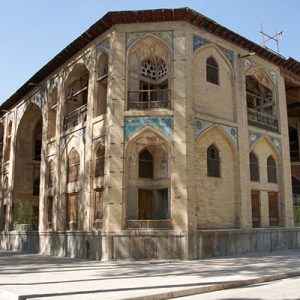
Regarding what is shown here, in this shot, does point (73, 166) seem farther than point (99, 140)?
Yes

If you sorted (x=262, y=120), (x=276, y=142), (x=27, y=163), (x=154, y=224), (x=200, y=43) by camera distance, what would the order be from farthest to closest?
(x=27, y=163) → (x=276, y=142) → (x=262, y=120) → (x=200, y=43) → (x=154, y=224)

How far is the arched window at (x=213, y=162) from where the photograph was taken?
1695 centimetres

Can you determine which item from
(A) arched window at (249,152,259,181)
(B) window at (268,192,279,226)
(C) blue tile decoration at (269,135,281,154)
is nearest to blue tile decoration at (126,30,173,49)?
(A) arched window at (249,152,259,181)

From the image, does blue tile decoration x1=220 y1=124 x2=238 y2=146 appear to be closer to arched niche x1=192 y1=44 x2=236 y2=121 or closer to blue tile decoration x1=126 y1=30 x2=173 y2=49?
arched niche x1=192 y1=44 x2=236 y2=121

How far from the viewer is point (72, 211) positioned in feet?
61.3

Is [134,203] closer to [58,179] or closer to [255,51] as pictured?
[58,179]

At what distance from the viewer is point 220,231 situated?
52.8 ft

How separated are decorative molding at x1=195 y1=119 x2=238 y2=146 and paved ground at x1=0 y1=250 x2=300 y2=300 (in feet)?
18.2

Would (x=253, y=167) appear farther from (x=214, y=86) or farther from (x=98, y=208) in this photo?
(x=98, y=208)

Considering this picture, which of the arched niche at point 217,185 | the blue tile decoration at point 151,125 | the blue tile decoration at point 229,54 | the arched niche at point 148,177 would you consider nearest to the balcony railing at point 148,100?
the blue tile decoration at point 151,125

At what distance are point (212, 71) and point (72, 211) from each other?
9.22 meters

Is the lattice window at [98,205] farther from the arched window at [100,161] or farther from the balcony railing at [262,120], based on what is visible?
the balcony railing at [262,120]

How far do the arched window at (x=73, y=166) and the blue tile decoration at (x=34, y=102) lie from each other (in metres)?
5.08

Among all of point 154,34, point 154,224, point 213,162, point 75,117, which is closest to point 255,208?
point 213,162
